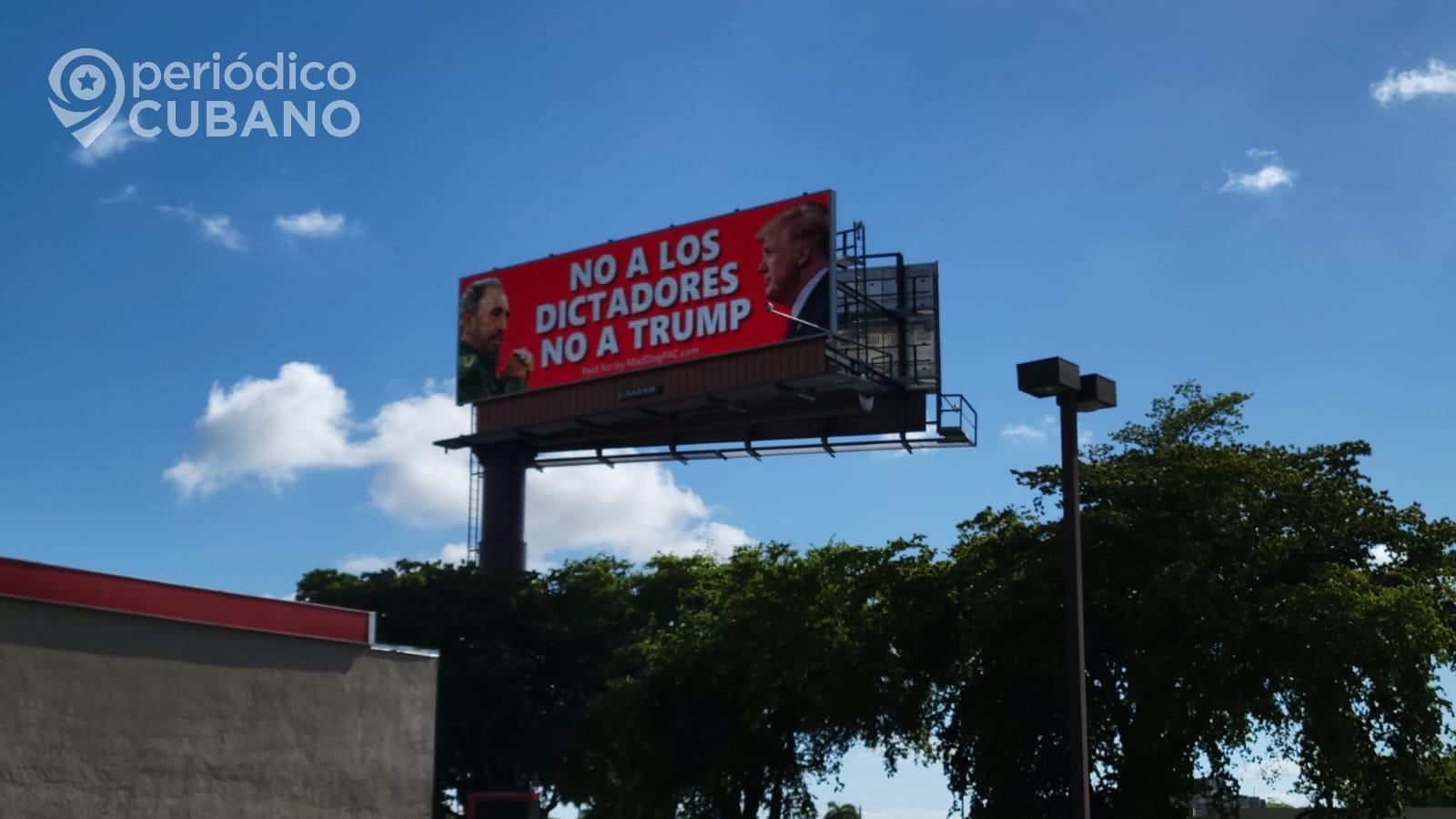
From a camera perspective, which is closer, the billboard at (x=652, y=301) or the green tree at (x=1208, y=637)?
the green tree at (x=1208, y=637)

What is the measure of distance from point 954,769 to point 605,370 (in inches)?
728

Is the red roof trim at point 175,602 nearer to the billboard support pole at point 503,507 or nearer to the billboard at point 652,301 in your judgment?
the billboard at point 652,301

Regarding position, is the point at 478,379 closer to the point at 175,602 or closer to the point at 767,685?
the point at 767,685

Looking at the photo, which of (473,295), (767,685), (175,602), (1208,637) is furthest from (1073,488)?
(473,295)

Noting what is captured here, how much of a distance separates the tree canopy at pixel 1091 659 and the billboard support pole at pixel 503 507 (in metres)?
2.85

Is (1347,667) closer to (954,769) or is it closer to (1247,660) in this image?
(1247,660)

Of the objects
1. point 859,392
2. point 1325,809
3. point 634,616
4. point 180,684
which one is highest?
point 859,392

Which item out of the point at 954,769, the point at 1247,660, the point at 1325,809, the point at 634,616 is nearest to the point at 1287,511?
the point at 1247,660

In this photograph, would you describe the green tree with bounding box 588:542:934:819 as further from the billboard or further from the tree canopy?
the billboard

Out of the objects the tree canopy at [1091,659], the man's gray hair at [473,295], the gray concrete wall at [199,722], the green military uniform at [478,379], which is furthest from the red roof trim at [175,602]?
the man's gray hair at [473,295]

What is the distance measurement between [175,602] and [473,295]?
35.1 m

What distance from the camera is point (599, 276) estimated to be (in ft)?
176

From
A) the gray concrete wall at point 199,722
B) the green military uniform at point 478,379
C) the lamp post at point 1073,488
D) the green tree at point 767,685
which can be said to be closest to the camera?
the lamp post at point 1073,488

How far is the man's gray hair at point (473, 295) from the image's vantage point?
2264 inches
